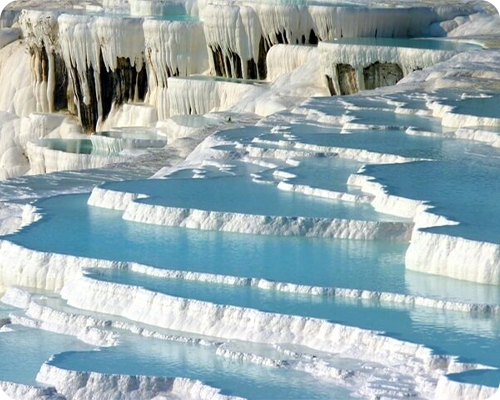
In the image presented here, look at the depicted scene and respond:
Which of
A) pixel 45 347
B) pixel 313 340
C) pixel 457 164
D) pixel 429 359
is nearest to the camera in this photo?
pixel 429 359

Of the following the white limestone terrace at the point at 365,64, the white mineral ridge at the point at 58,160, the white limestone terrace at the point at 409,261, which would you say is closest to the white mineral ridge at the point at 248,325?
the white limestone terrace at the point at 409,261

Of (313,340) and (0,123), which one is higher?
(313,340)

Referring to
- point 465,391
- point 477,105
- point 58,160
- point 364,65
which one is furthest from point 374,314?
point 58,160

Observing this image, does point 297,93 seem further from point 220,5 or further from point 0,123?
point 0,123

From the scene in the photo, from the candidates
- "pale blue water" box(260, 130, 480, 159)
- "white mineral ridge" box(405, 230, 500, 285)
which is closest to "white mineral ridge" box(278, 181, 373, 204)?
"pale blue water" box(260, 130, 480, 159)

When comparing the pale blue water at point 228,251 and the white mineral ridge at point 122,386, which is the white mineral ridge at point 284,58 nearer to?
the pale blue water at point 228,251

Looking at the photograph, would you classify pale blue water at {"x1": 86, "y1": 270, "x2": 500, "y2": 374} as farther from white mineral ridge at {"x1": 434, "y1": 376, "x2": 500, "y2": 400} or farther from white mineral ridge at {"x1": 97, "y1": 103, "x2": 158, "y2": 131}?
white mineral ridge at {"x1": 97, "y1": 103, "x2": 158, "y2": 131}

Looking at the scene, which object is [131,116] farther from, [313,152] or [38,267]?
[38,267]

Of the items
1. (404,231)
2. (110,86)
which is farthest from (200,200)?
(110,86)
